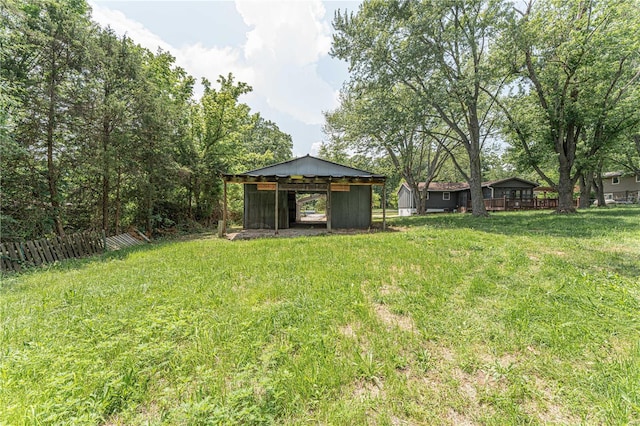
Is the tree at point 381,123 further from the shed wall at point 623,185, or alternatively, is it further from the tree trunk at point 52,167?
the shed wall at point 623,185

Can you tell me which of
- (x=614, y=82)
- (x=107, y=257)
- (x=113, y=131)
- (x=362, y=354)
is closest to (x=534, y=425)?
(x=362, y=354)

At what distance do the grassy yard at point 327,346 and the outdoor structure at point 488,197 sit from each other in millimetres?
21398

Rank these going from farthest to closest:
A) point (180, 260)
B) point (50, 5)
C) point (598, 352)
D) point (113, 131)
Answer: point (113, 131) < point (50, 5) < point (180, 260) < point (598, 352)

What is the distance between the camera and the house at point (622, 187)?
28.1m

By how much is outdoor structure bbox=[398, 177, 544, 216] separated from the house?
1227cm

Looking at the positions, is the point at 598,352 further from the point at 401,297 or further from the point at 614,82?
the point at 614,82

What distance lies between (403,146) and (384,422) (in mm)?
20626

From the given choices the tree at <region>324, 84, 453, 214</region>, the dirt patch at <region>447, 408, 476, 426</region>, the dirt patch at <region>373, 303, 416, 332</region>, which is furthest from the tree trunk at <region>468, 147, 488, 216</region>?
the dirt patch at <region>447, 408, 476, 426</region>

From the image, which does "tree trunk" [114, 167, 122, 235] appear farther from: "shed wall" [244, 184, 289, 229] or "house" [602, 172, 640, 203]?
"house" [602, 172, 640, 203]

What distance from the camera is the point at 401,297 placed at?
11.8 feet

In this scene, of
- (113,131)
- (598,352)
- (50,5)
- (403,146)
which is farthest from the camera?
(403,146)

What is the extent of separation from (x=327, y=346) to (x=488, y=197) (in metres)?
30.5

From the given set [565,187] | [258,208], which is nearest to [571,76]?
[565,187]

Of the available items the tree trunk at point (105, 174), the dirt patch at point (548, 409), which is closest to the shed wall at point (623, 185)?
the dirt patch at point (548, 409)
